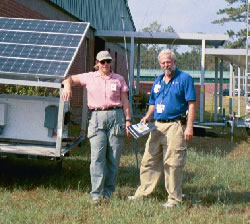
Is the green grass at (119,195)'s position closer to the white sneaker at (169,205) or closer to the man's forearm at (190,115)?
the white sneaker at (169,205)

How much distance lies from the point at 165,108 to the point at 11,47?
109 inches

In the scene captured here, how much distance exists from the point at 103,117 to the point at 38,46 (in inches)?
78.1

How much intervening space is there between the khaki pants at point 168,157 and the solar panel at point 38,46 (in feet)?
5.00

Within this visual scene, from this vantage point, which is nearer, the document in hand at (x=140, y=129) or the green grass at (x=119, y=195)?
the green grass at (x=119, y=195)

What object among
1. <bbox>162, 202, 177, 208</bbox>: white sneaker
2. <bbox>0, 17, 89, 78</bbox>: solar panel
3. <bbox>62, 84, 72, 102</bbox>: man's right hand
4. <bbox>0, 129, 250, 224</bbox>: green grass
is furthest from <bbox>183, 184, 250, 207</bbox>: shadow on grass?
<bbox>0, 17, 89, 78</bbox>: solar panel

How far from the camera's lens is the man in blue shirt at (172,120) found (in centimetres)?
579

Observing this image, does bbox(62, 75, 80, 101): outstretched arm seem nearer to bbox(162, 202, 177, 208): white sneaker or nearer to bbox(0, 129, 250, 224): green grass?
bbox(0, 129, 250, 224): green grass

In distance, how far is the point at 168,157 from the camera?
590cm

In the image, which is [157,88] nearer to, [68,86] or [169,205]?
[68,86]

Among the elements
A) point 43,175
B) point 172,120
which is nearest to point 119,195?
point 172,120

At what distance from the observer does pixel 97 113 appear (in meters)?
5.98

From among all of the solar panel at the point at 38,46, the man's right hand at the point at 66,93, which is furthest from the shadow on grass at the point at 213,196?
the solar panel at the point at 38,46

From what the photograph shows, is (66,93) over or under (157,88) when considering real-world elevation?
under

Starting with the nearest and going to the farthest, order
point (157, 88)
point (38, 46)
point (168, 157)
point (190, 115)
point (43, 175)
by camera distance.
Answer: point (190, 115), point (168, 157), point (157, 88), point (38, 46), point (43, 175)
